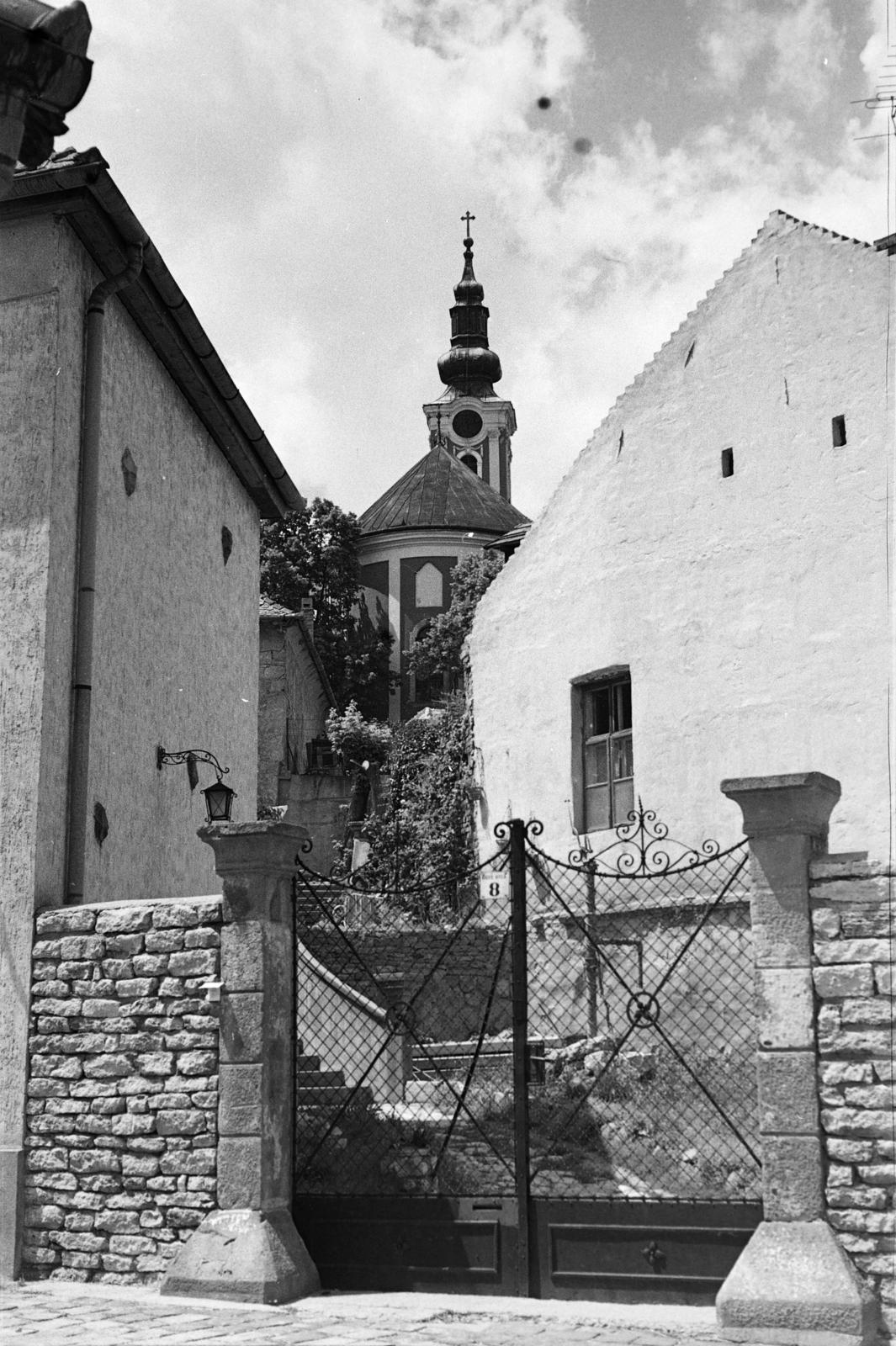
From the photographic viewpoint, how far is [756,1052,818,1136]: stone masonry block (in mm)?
6980

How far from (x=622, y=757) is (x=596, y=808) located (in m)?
0.62

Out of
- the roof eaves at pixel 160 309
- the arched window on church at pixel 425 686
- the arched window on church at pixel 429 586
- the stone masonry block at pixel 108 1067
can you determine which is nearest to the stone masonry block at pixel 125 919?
the stone masonry block at pixel 108 1067

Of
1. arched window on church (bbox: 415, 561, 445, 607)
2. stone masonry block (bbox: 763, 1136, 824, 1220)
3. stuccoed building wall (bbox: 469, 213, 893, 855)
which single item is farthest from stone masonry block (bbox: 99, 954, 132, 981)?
arched window on church (bbox: 415, 561, 445, 607)

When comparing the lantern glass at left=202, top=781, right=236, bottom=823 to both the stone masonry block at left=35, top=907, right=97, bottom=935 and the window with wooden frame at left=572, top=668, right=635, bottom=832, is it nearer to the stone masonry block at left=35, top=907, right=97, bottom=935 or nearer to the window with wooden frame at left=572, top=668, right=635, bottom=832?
the stone masonry block at left=35, top=907, right=97, bottom=935

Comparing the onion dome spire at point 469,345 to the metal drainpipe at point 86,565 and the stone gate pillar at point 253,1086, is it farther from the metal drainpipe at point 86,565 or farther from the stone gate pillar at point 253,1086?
the stone gate pillar at point 253,1086

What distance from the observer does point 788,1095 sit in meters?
7.03

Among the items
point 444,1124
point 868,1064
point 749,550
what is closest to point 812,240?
point 749,550

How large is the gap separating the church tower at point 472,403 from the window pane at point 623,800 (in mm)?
45650

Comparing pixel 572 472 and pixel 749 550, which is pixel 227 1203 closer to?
pixel 749 550

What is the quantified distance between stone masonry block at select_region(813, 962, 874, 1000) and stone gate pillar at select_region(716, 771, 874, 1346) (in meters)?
0.05

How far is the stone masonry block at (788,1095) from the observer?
6.98 m

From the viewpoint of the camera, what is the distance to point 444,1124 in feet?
38.3

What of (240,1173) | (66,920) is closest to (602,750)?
(66,920)

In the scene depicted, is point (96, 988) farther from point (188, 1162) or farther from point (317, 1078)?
point (317, 1078)
